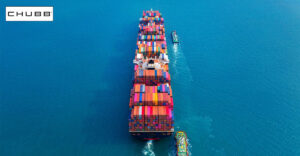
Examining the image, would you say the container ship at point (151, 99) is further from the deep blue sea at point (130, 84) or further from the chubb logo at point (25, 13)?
the chubb logo at point (25, 13)

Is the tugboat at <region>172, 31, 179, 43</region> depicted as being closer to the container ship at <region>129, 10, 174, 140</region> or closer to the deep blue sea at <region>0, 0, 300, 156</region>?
the deep blue sea at <region>0, 0, 300, 156</region>

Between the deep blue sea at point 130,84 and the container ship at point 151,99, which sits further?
the deep blue sea at point 130,84

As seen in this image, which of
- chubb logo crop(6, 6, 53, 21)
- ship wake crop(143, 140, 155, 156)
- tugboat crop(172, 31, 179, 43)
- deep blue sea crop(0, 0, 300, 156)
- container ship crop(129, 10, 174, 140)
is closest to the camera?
container ship crop(129, 10, 174, 140)

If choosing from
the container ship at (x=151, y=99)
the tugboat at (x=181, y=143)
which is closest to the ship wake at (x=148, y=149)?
the container ship at (x=151, y=99)

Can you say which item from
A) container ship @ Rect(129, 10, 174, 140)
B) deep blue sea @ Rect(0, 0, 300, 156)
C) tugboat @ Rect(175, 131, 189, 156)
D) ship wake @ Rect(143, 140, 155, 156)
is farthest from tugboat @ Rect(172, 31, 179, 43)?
ship wake @ Rect(143, 140, 155, 156)

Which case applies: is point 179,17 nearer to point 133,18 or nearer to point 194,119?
point 133,18

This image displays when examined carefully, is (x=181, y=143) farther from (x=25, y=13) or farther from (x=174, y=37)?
(x=25, y=13)

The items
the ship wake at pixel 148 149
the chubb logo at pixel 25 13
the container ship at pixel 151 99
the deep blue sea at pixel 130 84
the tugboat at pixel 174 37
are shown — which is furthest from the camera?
the chubb logo at pixel 25 13
